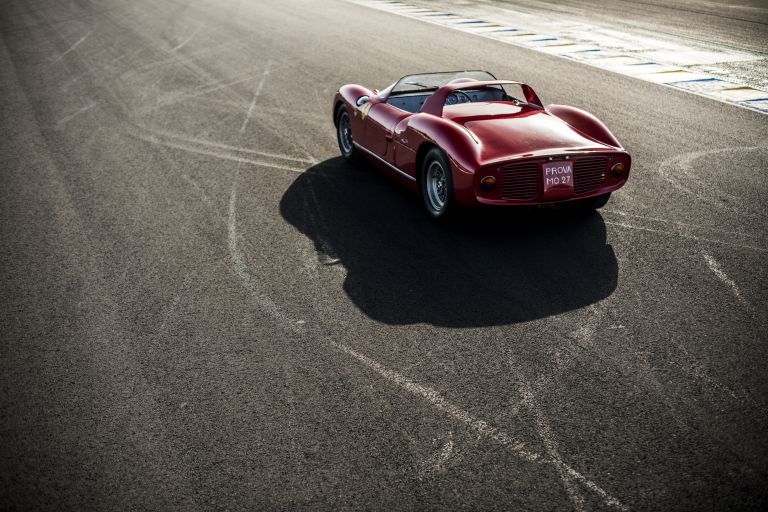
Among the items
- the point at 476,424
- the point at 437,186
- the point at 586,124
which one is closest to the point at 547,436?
the point at 476,424

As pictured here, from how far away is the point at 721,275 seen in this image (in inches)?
203

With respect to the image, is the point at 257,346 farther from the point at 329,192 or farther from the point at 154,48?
the point at 154,48

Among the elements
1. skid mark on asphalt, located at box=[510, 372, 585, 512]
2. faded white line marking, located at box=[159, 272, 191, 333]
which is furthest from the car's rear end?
faded white line marking, located at box=[159, 272, 191, 333]

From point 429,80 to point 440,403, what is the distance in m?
4.70

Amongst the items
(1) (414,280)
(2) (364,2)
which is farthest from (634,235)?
(2) (364,2)

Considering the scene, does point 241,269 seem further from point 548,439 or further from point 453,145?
point 548,439

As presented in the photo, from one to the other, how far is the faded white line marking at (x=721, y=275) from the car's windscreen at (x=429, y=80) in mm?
3155

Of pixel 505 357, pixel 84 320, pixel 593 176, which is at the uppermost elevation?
pixel 593 176

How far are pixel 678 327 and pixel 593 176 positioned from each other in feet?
5.74

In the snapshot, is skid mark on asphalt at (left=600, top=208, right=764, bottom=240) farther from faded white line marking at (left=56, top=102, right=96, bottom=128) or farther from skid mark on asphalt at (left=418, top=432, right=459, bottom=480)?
faded white line marking at (left=56, top=102, right=96, bottom=128)

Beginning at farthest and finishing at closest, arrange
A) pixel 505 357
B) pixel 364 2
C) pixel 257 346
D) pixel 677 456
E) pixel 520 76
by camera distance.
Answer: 1. pixel 364 2
2. pixel 520 76
3. pixel 257 346
4. pixel 505 357
5. pixel 677 456

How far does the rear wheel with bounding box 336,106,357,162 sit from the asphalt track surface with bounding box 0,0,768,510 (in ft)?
0.84

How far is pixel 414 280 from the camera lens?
5.32 metres

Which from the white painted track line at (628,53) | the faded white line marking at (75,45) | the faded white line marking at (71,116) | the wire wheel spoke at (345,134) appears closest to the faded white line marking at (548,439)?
the wire wheel spoke at (345,134)
